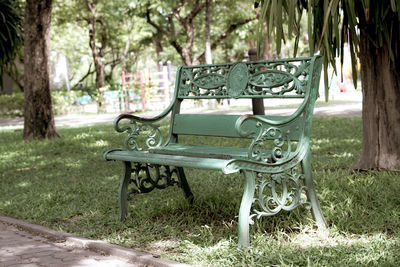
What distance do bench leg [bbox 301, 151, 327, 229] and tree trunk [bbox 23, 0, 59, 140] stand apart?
343 inches

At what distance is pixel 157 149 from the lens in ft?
16.0

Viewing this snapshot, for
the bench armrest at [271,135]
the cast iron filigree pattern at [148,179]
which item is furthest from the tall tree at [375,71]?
the cast iron filigree pattern at [148,179]

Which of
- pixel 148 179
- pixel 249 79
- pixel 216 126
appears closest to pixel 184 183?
pixel 148 179

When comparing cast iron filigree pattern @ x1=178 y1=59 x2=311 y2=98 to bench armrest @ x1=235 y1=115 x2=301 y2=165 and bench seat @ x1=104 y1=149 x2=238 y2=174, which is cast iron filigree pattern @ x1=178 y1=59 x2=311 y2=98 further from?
bench seat @ x1=104 y1=149 x2=238 y2=174

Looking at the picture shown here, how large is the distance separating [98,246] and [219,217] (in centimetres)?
103

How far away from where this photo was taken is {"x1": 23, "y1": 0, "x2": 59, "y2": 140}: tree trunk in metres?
11.8

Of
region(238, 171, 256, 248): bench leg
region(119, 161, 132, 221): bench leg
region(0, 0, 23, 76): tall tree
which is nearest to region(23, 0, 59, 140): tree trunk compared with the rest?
region(0, 0, 23, 76): tall tree

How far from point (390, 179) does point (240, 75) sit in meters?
1.69

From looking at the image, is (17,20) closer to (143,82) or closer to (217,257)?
(217,257)

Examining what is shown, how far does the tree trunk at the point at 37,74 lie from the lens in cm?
1180

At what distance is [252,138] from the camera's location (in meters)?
3.87

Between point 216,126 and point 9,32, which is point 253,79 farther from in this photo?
point 9,32

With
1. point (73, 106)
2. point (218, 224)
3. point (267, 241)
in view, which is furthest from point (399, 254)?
point (73, 106)

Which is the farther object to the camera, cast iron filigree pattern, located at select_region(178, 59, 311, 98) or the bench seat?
cast iron filigree pattern, located at select_region(178, 59, 311, 98)
